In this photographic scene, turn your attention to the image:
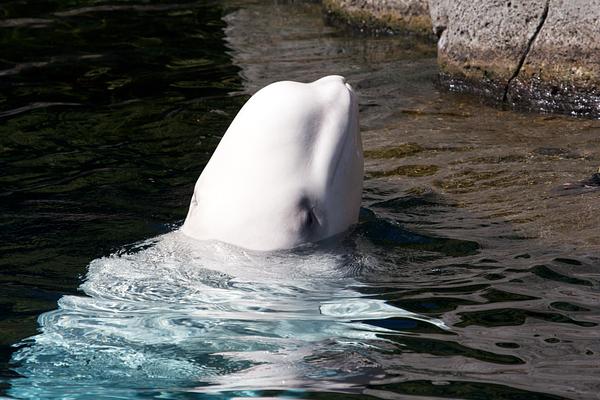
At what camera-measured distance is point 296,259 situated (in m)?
5.08

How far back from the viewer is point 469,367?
157 inches

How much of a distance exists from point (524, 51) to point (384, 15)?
3.29m

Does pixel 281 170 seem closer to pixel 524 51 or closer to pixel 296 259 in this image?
pixel 296 259

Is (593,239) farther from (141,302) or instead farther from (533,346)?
(141,302)

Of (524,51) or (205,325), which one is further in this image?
(524,51)

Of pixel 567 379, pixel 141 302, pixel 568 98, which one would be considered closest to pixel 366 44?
pixel 568 98

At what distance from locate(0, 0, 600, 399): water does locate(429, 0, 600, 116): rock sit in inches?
10.3

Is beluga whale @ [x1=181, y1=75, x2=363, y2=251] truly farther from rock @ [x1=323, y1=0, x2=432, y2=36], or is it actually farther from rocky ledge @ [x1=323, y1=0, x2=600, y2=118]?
rock @ [x1=323, y1=0, x2=432, y2=36]

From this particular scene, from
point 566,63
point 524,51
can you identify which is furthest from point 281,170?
point 524,51

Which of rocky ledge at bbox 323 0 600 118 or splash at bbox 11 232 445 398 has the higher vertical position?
rocky ledge at bbox 323 0 600 118

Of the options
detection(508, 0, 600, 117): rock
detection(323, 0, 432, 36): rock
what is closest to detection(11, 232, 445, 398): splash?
detection(508, 0, 600, 117): rock

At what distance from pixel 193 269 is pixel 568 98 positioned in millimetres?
4096

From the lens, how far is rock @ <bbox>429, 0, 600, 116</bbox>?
26.2ft

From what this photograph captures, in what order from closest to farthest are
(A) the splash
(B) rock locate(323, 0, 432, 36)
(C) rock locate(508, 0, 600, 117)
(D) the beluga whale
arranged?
(A) the splash → (D) the beluga whale → (C) rock locate(508, 0, 600, 117) → (B) rock locate(323, 0, 432, 36)
